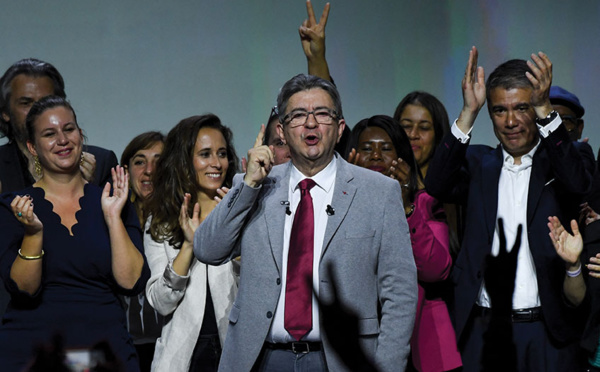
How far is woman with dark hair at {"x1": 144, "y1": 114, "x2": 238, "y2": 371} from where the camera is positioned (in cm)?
325

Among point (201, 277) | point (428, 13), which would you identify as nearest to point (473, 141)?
point (428, 13)

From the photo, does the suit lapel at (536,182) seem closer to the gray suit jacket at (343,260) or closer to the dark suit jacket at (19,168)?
the gray suit jacket at (343,260)

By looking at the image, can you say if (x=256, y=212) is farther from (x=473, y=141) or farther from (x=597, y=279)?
(x=473, y=141)

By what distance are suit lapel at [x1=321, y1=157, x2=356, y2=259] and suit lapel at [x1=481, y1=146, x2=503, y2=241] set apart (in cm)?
80

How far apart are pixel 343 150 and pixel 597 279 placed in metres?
1.44

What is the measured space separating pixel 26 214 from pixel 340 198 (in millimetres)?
1145

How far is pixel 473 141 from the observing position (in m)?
5.16

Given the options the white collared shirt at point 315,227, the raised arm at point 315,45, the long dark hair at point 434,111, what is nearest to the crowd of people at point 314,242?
the white collared shirt at point 315,227

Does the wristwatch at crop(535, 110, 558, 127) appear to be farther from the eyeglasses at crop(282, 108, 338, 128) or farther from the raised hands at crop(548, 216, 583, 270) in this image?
the eyeglasses at crop(282, 108, 338, 128)

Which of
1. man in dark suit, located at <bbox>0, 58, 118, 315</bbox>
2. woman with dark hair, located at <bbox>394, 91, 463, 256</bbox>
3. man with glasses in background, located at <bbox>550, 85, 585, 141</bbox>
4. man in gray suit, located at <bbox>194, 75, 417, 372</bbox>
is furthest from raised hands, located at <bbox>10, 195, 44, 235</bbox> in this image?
man with glasses in background, located at <bbox>550, 85, 585, 141</bbox>

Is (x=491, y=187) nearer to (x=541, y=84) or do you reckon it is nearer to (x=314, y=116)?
(x=541, y=84)

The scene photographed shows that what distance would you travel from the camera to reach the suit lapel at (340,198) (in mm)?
2561

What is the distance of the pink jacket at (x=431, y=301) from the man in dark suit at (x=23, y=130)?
1493 millimetres

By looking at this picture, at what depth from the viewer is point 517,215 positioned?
126 inches
